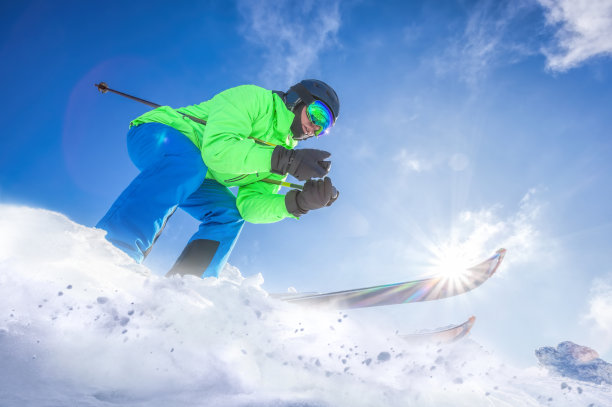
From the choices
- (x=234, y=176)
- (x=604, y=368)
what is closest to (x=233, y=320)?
(x=234, y=176)

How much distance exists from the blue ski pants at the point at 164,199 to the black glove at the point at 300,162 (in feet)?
2.44

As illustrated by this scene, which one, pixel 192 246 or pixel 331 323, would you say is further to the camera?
pixel 192 246

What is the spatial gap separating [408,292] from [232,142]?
3316 millimetres

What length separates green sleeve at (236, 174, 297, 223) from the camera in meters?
3.26


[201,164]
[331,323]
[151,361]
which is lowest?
[151,361]

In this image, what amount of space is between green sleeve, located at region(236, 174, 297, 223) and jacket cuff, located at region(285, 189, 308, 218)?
2.1 inches

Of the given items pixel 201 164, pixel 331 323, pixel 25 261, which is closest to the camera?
pixel 25 261

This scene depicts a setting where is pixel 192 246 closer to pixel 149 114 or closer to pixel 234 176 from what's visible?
pixel 234 176

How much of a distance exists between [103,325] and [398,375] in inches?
56.4

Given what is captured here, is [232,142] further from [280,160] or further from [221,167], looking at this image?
[280,160]

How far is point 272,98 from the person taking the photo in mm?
3141

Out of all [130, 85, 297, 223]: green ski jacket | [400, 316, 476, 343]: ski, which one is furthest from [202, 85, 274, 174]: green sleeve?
[400, 316, 476, 343]: ski

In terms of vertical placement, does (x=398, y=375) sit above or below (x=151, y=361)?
above

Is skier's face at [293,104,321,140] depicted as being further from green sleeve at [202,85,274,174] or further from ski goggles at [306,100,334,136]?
green sleeve at [202,85,274,174]
